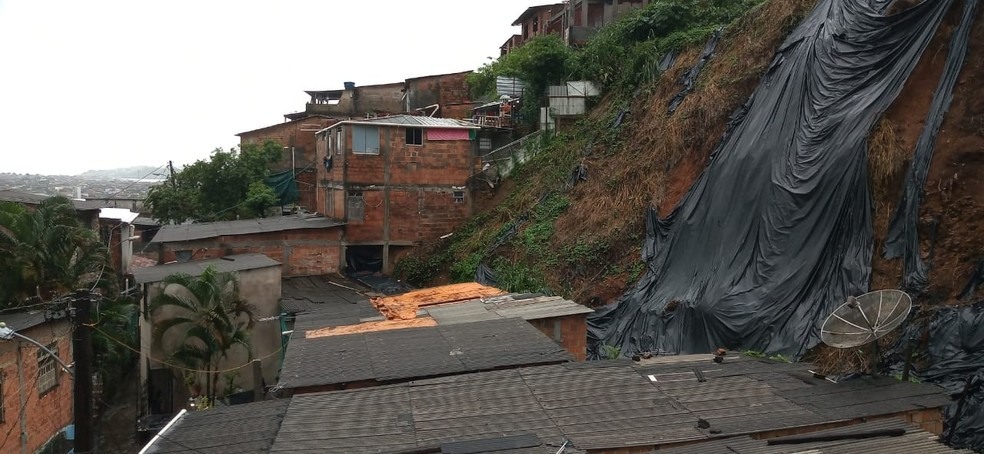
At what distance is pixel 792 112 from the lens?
49.2ft

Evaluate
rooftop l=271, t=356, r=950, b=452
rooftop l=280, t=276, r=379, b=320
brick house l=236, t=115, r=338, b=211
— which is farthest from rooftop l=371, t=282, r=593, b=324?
brick house l=236, t=115, r=338, b=211

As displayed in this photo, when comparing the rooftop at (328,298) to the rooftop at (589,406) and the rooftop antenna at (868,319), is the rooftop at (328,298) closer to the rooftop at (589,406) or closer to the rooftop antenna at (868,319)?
the rooftop at (589,406)

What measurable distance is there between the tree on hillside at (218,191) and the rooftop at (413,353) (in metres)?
20.3

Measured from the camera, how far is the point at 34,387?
14.5 meters

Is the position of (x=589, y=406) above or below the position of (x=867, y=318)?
below

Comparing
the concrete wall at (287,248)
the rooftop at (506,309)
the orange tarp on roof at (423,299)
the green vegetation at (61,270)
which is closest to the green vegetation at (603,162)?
the concrete wall at (287,248)

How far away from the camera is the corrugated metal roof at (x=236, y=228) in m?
21.3

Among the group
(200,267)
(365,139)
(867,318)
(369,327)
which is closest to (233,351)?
(200,267)

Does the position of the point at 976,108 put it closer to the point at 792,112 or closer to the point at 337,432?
the point at 792,112

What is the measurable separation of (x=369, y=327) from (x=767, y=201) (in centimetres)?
872

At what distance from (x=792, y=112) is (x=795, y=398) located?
9.36 meters

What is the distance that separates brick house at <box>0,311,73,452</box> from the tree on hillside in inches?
566

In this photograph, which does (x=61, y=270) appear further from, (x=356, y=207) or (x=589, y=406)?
(x=589, y=406)

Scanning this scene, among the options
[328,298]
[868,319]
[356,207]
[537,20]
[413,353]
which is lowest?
[328,298]
